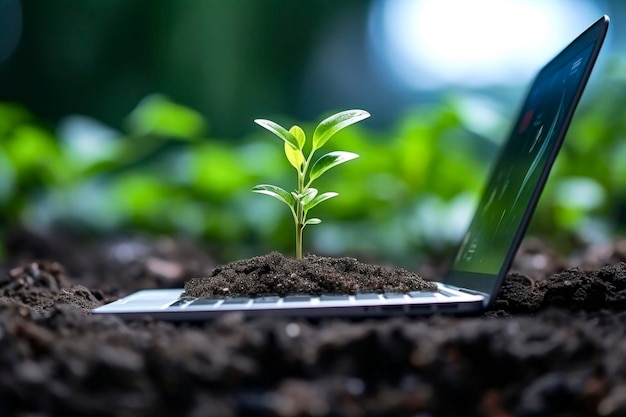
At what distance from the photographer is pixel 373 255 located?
6.92 ft

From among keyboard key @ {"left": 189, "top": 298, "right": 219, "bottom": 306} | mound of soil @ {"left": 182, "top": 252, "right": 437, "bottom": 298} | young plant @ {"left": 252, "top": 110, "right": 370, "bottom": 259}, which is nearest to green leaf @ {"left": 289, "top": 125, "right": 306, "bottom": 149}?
young plant @ {"left": 252, "top": 110, "right": 370, "bottom": 259}

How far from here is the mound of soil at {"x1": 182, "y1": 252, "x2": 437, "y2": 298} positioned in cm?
90

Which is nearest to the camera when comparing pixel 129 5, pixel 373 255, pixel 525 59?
pixel 373 255

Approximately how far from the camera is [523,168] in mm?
972

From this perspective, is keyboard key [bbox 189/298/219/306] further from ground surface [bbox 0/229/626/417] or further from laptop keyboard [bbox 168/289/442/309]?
ground surface [bbox 0/229/626/417]

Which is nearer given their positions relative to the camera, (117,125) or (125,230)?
(125,230)

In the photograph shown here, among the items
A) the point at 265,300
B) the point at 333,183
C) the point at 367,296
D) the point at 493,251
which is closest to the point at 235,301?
the point at 265,300

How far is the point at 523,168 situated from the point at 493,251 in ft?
0.46

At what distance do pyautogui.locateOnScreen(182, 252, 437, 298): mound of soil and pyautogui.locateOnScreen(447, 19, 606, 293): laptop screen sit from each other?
4.8 inches

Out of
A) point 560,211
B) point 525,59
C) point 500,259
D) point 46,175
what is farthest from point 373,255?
point 525,59

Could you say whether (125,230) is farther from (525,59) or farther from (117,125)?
(525,59)

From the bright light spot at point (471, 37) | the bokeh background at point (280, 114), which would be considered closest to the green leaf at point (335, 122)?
the bokeh background at point (280, 114)

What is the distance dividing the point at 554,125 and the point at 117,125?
3336mm

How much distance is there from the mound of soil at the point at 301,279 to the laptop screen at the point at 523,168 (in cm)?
12
